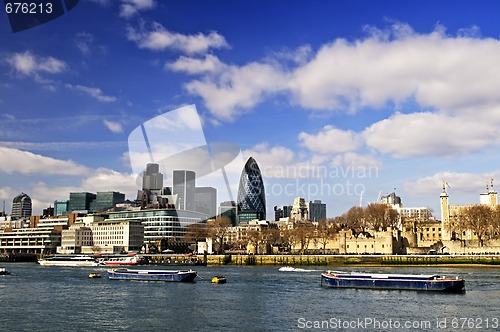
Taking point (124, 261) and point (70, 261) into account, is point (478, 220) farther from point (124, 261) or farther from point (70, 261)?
point (70, 261)

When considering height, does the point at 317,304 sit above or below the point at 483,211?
below

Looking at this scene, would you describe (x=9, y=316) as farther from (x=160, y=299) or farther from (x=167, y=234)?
(x=167, y=234)

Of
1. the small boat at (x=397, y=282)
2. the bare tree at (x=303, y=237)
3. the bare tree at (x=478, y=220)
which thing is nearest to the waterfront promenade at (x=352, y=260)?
the bare tree at (x=303, y=237)

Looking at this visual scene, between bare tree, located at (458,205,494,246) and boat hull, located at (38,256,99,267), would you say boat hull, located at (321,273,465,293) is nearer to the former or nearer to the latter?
bare tree, located at (458,205,494,246)

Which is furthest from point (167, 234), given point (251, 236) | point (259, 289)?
point (259, 289)

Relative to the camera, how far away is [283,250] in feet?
436

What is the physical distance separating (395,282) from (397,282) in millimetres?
200

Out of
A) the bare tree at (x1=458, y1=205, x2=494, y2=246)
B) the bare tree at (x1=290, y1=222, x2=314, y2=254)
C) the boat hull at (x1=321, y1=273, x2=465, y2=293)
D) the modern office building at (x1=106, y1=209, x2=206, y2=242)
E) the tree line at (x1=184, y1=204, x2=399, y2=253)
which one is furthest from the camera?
the modern office building at (x1=106, y1=209, x2=206, y2=242)

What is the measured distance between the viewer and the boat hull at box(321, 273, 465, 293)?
51.4 m

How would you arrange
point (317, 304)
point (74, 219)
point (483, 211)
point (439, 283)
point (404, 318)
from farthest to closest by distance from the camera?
point (74, 219)
point (483, 211)
point (439, 283)
point (317, 304)
point (404, 318)

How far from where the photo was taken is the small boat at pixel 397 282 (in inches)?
2025

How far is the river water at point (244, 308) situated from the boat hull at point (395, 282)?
135cm

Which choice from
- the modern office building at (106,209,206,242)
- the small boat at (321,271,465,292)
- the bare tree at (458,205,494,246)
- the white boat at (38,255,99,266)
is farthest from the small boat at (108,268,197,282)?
the modern office building at (106,209,206,242)

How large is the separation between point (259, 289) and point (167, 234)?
115 meters
